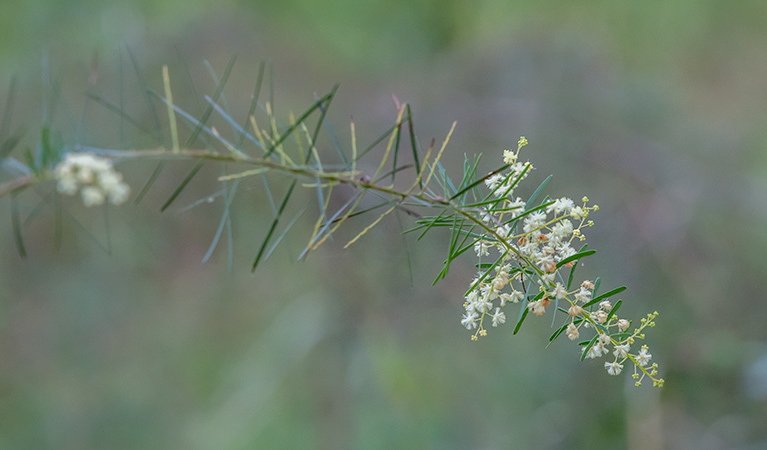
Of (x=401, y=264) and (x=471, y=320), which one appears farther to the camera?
(x=401, y=264)

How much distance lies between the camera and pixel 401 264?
3.09 ft

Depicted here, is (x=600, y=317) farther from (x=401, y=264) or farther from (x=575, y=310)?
(x=401, y=264)

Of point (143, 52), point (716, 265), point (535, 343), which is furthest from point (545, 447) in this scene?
point (143, 52)

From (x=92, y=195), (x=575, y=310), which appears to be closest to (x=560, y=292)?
(x=575, y=310)

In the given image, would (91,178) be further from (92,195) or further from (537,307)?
(537,307)

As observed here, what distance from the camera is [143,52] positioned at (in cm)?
113

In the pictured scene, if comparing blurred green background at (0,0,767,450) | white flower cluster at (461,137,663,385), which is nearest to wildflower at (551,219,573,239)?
white flower cluster at (461,137,663,385)

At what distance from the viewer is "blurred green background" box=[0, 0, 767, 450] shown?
87 centimetres

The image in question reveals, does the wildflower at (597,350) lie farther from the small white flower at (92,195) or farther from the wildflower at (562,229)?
the small white flower at (92,195)

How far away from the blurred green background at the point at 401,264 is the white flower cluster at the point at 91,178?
685mm

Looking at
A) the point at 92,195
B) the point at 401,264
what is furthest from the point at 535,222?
the point at 401,264

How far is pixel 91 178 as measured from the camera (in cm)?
18

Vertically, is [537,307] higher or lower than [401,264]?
lower

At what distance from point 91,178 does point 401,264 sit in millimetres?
776
